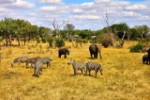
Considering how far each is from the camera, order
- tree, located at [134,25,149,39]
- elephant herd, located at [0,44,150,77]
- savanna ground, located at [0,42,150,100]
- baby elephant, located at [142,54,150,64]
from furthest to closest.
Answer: tree, located at [134,25,149,39] → baby elephant, located at [142,54,150,64] → elephant herd, located at [0,44,150,77] → savanna ground, located at [0,42,150,100]

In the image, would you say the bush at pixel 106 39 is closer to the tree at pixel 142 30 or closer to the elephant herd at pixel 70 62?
the elephant herd at pixel 70 62

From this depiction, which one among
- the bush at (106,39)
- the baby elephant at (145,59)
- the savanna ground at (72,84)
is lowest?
the savanna ground at (72,84)

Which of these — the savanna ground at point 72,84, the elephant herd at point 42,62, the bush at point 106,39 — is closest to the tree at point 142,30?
the bush at point 106,39

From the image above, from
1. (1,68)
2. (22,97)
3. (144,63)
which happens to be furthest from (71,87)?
(144,63)

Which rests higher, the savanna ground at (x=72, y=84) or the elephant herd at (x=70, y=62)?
the elephant herd at (x=70, y=62)

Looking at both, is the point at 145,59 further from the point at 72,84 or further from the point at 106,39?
the point at 106,39

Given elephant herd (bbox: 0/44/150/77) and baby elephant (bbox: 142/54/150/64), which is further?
baby elephant (bbox: 142/54/150/64)

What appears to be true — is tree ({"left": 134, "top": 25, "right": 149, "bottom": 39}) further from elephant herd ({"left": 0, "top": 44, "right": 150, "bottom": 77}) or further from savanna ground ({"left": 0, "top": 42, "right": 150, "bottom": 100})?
savanna ground ({"left": 0, "top": 42, "right": 150, "bottom": 100})

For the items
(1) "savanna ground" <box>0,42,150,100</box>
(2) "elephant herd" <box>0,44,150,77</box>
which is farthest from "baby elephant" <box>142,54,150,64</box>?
(1) "savanna ground" <box>0,42,150,100</box>

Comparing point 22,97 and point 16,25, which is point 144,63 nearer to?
point 22,97

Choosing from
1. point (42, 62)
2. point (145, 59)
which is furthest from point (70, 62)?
point (145, 59)

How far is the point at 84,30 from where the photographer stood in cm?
15025

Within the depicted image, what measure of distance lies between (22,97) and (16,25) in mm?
62187

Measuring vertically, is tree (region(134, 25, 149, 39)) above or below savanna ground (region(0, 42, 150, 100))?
above
